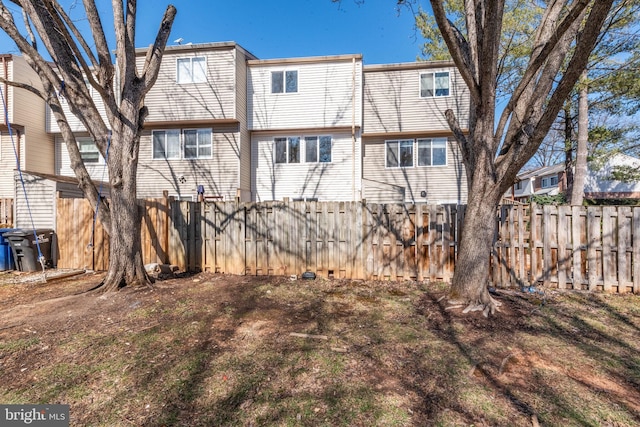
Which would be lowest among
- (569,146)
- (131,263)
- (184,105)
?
(131,263)

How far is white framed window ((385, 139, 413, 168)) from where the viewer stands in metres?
13.4

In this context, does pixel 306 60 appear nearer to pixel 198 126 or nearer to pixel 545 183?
pixel 198 126

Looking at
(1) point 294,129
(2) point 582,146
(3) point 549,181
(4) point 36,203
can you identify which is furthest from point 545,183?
(4) point 36,203

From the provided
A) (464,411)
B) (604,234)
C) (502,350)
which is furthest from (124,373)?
(604,234)

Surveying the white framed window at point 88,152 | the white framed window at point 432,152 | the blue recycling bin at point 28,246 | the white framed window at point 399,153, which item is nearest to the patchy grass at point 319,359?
the blue recycling bin at point 28,246

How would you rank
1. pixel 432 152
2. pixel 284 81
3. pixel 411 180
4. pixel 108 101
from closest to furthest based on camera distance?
pixel 108 101
pixel 284 81
pixel 432 152
pixel 411 180

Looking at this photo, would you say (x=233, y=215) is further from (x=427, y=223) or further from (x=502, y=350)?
(x=502, y=350)

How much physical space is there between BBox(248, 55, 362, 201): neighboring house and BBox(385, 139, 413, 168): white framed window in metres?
1.59

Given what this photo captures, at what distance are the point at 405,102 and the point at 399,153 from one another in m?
2.25

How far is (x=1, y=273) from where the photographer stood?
7227 millimetres

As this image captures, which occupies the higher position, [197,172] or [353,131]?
[353,131]

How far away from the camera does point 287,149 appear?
531 inches

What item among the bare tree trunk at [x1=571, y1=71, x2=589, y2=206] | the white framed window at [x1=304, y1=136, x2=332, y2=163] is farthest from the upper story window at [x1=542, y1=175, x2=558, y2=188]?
the white framed window at [x1=304, y1=136, x2=332, y2=163]

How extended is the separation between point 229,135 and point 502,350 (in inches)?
482
